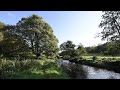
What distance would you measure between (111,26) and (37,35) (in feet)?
18.3

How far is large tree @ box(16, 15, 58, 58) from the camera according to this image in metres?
14.7

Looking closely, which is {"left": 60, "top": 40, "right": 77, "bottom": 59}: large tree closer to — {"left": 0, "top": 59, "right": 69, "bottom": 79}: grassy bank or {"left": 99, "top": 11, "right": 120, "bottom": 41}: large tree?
{"left": 99, "top": 11, "right": 120, "bottom": 41}: large tree

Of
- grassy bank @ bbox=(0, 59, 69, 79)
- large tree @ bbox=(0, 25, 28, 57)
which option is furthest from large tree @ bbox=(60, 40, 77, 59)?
grassy bank @ bbox=(0, 59, 69, 79)

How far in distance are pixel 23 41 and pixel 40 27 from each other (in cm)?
162

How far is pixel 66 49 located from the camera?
24406 millimetres

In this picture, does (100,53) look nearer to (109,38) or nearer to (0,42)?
(109,38)

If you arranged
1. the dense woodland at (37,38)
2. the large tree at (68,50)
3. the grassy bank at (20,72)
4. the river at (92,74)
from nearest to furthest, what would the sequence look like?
the grassy bank at (20,72) → the river at (92,74) → the dense woodland at (37,38) → the large tree at (68,50)

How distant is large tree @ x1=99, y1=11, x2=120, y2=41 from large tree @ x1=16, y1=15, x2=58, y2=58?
3710mm

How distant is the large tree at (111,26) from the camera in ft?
52.5

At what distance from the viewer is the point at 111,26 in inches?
639

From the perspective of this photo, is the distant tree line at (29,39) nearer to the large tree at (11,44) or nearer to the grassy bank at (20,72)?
the large tree at (11,44)

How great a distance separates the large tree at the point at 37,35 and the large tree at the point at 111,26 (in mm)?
3710

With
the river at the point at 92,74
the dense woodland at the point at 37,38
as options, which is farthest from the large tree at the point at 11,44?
the river at the point at 92,74
